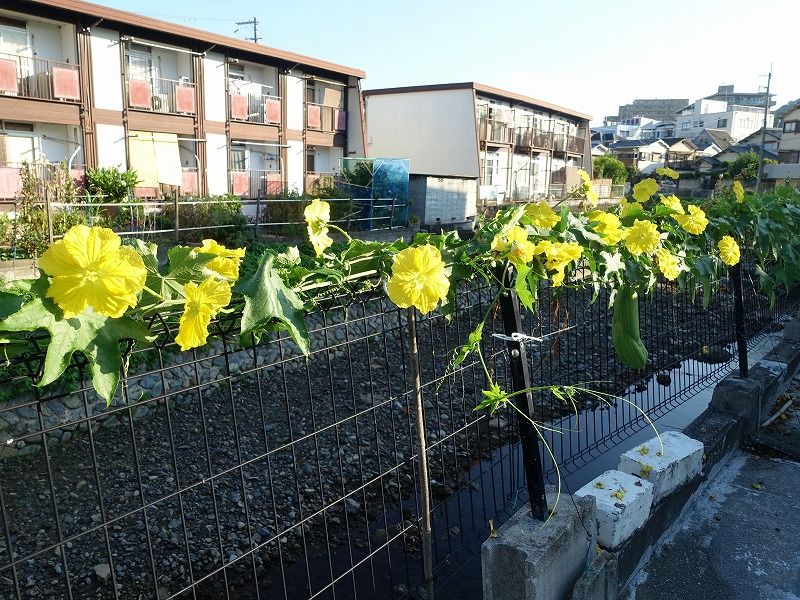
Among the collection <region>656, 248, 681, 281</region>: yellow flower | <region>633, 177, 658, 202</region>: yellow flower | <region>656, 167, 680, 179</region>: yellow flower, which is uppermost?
<region>656, 167, 680, 179</region>: yellow flower

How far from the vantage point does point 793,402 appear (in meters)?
5.63

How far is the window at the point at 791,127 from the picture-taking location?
45812 millimetres

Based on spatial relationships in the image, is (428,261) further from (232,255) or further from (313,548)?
(313,548)

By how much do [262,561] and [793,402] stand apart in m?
4.75

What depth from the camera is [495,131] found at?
2719cm

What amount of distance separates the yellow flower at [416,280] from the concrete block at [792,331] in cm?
589

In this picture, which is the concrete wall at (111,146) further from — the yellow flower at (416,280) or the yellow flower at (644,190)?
the yellow flower at (416,280)

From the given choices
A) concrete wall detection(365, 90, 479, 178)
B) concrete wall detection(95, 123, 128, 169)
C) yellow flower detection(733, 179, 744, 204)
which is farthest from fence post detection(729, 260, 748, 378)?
concrete wall detection(365, 90, 479, 178)

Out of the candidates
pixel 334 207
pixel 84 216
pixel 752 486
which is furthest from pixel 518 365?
pixel 334 207

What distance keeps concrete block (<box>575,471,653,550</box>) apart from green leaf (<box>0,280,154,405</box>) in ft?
7.34

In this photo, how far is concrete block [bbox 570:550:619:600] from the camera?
2.59 m

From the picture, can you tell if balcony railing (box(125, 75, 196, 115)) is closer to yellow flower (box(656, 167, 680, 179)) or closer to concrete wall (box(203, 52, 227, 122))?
concrete wall (box(203, 52, 227, 122))

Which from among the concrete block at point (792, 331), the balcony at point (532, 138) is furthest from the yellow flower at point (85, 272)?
the balcony at point (532, 138)

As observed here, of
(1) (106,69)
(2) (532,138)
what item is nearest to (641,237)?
(1) (106,69)
